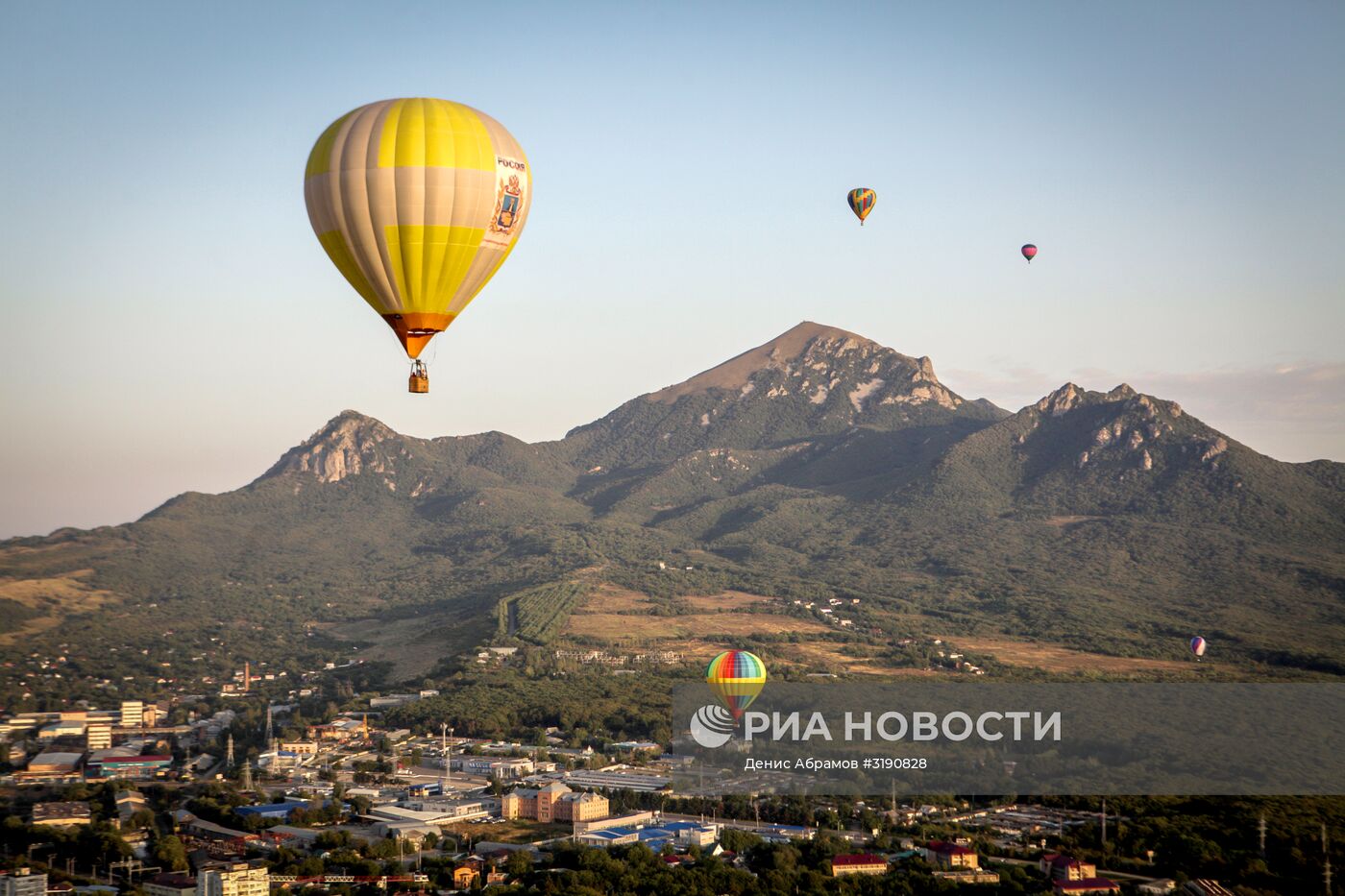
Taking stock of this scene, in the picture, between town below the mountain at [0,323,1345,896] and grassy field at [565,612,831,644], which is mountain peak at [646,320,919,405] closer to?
town below the mountain at [0,323,1345,896]

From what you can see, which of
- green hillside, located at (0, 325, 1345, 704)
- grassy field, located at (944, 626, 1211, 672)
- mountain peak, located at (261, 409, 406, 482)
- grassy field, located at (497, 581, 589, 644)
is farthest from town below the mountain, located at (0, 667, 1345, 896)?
mountain peak, located at (261, 409, 406, 482)

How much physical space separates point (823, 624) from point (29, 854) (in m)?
53.3

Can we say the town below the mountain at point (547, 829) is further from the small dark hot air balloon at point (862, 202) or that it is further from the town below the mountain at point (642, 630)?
the small dark hot air balloon at point (862, 202)

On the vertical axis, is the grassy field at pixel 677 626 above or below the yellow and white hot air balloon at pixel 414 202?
below

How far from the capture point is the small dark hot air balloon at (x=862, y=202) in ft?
203

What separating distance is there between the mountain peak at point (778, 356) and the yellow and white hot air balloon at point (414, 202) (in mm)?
133595

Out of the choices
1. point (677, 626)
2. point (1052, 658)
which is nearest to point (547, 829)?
point (1052, 658)

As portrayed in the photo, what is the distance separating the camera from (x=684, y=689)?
217 feet

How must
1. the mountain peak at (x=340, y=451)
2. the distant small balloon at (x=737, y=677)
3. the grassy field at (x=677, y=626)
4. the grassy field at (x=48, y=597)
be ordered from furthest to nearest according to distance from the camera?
the mountain peak at (x=340, y=451) → the grassy field at (x=48, y=597) → the grassy field at (x=677, y=626) → the distant small balloon at (x=737, y=677)

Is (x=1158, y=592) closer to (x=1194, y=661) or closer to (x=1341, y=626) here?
(x=1341, y=626)

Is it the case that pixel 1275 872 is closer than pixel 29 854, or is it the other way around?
pixel 1275 872

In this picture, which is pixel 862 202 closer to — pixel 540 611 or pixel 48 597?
pixel 540 611

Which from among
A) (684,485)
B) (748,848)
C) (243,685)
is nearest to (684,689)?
(243,685)

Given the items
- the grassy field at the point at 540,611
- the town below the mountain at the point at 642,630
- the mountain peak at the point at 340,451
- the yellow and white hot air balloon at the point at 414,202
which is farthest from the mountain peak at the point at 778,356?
the yellow and white hot air balloon at the point at 414,202
